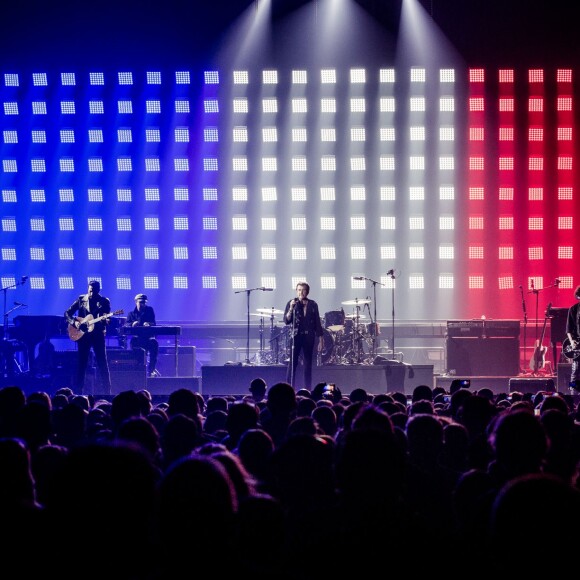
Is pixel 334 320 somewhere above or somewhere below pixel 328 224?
below

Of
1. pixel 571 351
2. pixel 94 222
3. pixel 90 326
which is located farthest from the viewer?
pixel 94 222

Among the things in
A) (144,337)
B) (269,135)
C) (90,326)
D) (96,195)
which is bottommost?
(144,337)

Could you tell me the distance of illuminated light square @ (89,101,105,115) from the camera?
22.6 m

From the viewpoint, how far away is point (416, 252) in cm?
2228

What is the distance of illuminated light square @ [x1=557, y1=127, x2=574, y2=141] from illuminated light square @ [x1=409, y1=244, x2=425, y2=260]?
5324 millimetres

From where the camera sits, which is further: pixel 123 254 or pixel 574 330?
pixel 123 254

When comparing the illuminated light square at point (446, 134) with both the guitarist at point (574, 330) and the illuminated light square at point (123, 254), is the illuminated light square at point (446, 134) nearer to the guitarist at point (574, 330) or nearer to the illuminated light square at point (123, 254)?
the illuminated light square at point (123, 254)

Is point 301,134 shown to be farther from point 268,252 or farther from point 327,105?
point 268,252

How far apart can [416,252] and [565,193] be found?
4.85m

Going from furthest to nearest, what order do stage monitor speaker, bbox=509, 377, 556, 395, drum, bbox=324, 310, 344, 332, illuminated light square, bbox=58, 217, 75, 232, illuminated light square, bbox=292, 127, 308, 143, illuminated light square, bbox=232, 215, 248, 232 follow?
illuminated light square, bbox=58, 217, 75, 232
illuminated light square, bbox=232, 215, 248, 232
illuminated light square, bbox=292, 127, 308, 143
drum, bbox=324, 310, 344, 332
stage monitor speaker, bbox=509, 377, 556, 395

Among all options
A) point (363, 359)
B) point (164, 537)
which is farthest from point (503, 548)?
point (363, 359)

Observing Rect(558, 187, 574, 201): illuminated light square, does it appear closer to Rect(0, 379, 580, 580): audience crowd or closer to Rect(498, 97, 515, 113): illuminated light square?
Rect(498, 97, 515, 113): illuminated light square

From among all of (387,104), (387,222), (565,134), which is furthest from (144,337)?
(565,134)

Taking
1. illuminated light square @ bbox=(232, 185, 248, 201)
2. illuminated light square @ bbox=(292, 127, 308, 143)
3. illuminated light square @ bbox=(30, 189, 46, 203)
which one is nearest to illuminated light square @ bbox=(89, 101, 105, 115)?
illuminated light square @ bbox=(30, 189, 46, 203)
